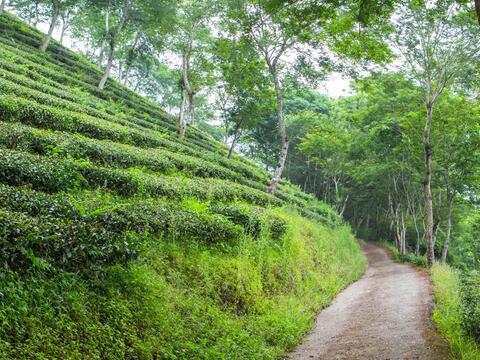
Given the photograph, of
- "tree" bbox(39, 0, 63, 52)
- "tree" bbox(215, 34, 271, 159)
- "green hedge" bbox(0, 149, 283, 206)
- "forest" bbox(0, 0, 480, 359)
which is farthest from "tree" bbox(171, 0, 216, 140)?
"green hedge" bbox(0, 149, 283, 206)

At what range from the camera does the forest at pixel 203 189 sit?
5.59 meters

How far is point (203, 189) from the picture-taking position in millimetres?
14492

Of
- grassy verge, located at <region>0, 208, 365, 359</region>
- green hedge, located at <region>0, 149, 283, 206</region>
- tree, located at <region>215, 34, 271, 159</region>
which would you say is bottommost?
grassy verge, located at <region>0, 208, 365, 359</region>

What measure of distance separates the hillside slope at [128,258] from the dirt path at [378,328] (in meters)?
0.51

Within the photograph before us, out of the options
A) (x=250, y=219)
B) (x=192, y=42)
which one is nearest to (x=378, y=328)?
(x=250, y=219)

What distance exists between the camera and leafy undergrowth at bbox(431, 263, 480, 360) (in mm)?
7367

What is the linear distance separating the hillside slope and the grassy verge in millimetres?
21

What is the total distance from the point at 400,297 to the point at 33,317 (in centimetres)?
1191

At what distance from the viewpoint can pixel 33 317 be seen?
4648 mm

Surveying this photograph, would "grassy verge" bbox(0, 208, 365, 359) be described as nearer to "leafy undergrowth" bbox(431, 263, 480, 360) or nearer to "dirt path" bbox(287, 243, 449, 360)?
"dirt path" bbox(287, 243, 449, 360)

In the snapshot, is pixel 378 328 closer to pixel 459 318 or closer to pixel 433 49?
pixel 459 318

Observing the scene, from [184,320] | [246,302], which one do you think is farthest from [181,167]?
[184,320]

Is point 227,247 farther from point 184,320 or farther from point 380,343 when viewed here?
point 380,343

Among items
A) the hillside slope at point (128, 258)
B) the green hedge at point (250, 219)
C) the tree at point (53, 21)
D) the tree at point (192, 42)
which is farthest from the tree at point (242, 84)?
the tree at point (53, 21)
